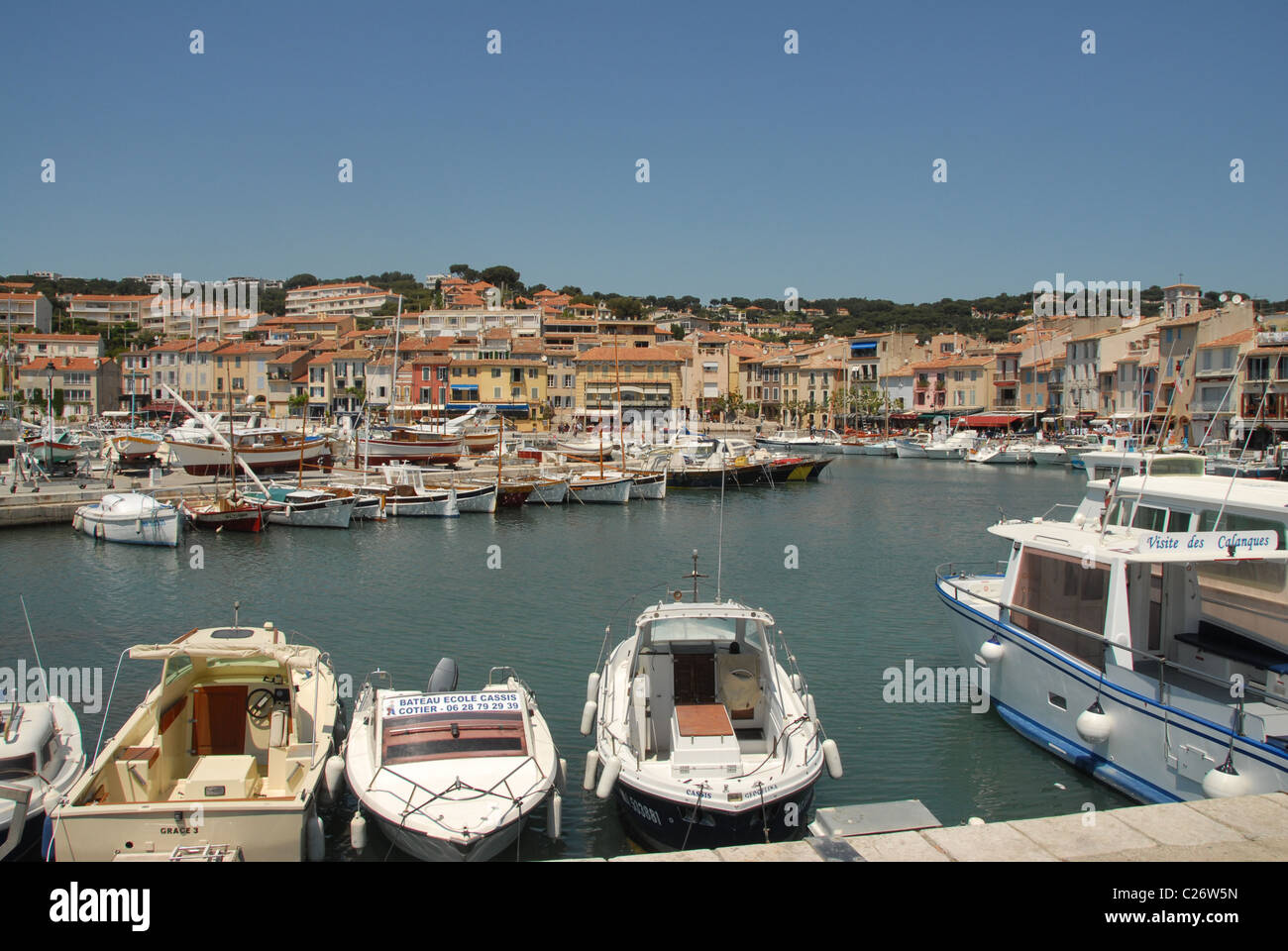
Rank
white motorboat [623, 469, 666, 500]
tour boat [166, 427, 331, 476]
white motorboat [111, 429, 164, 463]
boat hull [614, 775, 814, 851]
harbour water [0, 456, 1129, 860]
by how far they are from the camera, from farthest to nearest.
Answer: white motorboat [111, 429, 164, 463] → tour boat [166, 427, 331, 476] → white motorboat [623, 469, 666, 500] → harbour water [0, 456, 1129, 860] → boat hull [614, 775, 814, 851]

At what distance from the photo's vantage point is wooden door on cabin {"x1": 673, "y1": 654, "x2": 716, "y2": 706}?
1334 centimetres

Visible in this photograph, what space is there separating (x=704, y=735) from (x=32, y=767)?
781 centimetres

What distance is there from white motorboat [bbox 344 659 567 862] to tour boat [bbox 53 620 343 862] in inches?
25.4

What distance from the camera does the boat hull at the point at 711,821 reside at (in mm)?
10391

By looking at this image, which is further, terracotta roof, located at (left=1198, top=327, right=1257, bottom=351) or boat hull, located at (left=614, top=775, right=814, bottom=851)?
terracotta roof, located at (left=1198, top=327, right=1257, bottom=351)

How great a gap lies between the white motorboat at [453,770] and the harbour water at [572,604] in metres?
1.02

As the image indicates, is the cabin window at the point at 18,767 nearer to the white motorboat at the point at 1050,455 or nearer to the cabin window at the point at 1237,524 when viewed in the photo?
the cabin window at the point at 1237,524

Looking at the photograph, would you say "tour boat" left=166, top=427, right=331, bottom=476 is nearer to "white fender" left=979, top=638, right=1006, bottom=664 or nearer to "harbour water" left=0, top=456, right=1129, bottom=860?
"harbour water" left=0, top=456, right=1129, bottom=860

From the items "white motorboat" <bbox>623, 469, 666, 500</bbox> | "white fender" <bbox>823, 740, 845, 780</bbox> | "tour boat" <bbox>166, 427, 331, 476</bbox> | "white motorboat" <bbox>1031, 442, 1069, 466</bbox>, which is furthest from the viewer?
"white motorboat" <bbox>1031, 442, 1069, 466</bbox>

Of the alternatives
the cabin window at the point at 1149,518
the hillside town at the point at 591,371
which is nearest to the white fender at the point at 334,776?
the cabin window at the point at 1149,518

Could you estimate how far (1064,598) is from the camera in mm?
14484

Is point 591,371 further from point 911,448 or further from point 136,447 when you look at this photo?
point 136,447

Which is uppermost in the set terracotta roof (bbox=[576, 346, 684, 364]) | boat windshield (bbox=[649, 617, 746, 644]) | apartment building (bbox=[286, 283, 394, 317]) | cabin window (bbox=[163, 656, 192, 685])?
apartment building (bbox=[286, 283, 394, 317])

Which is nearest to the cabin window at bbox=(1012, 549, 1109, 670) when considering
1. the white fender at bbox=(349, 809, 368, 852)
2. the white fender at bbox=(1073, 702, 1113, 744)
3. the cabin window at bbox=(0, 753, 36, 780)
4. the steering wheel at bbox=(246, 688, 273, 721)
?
→ the white fender at bbox=(1073, 702, 1113, 744)
